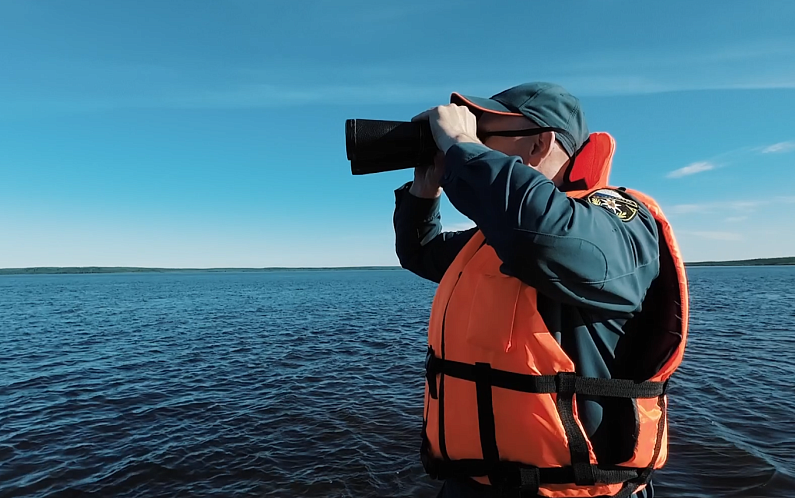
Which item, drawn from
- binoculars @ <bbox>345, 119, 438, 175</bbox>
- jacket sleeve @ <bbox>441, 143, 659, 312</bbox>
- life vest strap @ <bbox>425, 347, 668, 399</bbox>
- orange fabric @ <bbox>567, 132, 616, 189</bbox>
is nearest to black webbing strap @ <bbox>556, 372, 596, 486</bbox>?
life vest strap @ <bbox>425, 347, 668, 399</bbox>

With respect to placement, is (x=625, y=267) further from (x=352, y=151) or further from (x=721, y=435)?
(x=721, y=435)

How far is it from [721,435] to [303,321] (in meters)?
21.6

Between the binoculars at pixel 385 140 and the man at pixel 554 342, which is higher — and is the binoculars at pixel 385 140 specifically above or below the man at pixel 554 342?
above

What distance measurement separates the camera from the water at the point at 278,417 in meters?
7.18

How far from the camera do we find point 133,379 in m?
13.5

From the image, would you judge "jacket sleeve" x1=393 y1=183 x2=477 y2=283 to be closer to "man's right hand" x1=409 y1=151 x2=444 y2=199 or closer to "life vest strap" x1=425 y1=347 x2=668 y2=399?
"man's right hand" x1=409 y1=151 x2=444 y2=199

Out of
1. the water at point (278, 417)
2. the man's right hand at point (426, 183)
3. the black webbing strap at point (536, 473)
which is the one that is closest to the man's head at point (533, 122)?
the man's right hand at point (426, 183)

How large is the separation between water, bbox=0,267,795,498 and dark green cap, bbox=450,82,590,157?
6.38 metres

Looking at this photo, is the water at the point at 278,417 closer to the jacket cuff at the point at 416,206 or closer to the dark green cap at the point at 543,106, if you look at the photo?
the jacket cuff at the point at 416,206

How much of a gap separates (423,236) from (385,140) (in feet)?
3.59

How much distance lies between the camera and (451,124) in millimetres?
1869

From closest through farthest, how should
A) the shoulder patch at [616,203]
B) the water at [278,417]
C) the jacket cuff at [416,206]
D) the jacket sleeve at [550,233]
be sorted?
Answer: 1. the jacket sleeve at [550,233]
2. the shoulder patch at [616,203]
3. the jacket cuff at [416,206]
4. the water at [278,417]

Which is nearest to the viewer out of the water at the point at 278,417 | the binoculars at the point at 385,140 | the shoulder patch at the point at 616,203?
the shoulder patch at the point at 616,203

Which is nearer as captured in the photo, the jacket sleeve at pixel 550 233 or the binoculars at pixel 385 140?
the jacket sleeve at pixel 550 233
